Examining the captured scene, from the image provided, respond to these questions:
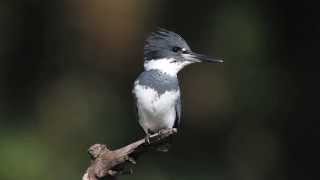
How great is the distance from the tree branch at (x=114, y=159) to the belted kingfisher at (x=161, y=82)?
0.34 metres

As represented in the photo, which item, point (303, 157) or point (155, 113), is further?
point (303, 157)

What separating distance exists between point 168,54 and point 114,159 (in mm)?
740

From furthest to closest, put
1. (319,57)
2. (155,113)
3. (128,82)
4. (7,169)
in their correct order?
(128,82), (319,57), (7,169), (155,113)

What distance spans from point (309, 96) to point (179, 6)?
3.85 ft

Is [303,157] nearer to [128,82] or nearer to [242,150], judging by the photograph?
[242,150]

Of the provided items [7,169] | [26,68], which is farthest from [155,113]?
[26,68]

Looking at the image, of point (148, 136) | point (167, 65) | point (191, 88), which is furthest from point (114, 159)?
point (191, 88)

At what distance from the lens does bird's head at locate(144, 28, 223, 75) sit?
187 inches

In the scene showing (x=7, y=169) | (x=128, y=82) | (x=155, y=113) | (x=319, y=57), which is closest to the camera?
(x=155, y=113)

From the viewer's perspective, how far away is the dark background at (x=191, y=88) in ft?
22.6

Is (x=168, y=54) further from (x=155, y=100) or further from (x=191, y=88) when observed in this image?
(x=191, y=88)

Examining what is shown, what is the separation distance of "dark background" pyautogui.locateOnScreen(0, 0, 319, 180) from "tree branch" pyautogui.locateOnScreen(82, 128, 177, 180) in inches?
98.9

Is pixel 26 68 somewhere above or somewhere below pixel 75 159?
above

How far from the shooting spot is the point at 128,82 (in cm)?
730
